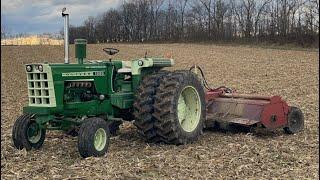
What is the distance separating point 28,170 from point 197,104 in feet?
10.3

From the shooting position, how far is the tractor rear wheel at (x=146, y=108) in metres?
7.07

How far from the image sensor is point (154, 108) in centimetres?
706

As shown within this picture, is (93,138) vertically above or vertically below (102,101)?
below

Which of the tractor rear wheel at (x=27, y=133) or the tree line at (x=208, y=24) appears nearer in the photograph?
the tractor rear wheel at (x=27, y=133)

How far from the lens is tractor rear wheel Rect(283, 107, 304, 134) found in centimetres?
842

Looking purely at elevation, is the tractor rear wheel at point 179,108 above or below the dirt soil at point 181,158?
above

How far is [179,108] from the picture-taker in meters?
7.70

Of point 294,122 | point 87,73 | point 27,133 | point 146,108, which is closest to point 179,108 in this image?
point 146,108

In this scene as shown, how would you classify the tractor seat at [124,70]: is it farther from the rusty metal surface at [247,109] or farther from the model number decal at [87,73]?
the rusty metal surface at [247,109]

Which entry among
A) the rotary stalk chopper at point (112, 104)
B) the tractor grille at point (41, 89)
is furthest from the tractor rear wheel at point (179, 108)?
the tractor grille at point (41, 89)

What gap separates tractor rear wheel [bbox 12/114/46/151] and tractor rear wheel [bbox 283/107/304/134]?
13.8 feet

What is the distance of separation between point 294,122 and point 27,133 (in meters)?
4.59

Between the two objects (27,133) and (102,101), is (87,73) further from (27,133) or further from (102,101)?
(27,133)

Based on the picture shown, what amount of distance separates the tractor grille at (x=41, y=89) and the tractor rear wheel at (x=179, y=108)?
153cm
